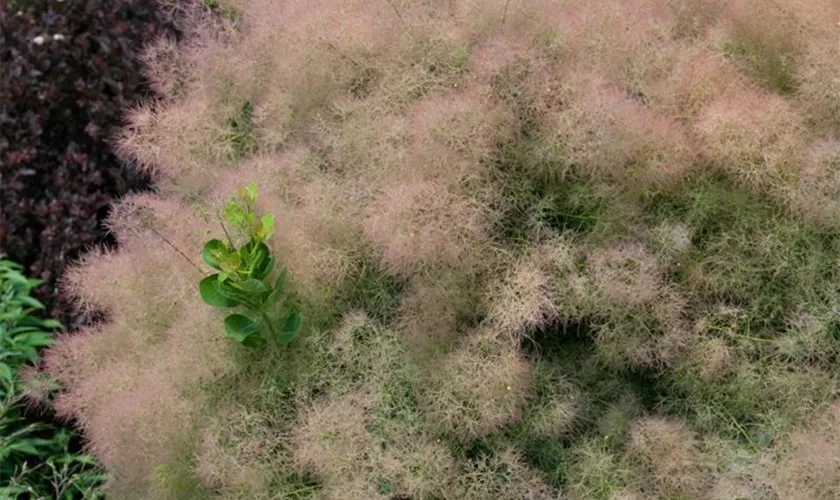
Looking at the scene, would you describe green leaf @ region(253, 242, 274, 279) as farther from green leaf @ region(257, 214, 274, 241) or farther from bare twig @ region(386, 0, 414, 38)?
bare twig @ region(386, 0, 414, 38)

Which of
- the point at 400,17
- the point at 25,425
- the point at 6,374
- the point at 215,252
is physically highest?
the point at 400,17

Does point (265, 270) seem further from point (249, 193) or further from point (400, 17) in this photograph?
point (400, 17)

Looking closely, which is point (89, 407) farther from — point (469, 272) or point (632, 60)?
point (632, 60)

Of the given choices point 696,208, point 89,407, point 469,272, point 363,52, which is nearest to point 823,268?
point 696,208

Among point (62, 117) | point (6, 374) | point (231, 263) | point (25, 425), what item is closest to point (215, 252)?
point (231, 263)

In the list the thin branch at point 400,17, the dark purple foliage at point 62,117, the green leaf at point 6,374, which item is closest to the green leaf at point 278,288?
the thin branch at point 400,17

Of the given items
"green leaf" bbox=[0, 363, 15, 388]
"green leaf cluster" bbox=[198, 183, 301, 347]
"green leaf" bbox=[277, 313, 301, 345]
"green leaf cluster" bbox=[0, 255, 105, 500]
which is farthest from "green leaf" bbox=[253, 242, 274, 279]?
"green leaf" bbox=[0, 363, 15, 388]
